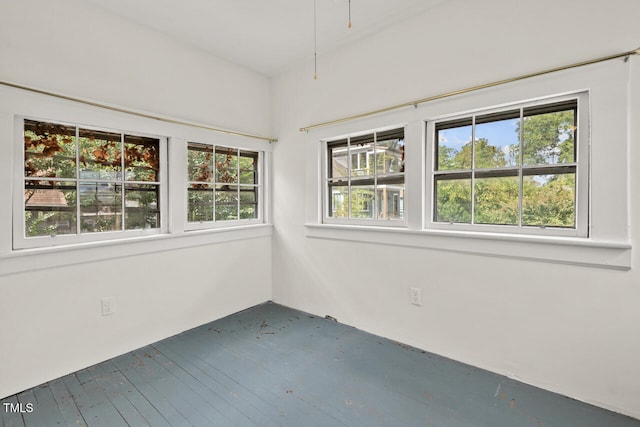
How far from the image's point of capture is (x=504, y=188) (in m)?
2.21

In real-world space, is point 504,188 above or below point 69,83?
below

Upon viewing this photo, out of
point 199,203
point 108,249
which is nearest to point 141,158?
point 199,203

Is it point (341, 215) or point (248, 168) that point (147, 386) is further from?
point (248, 168)

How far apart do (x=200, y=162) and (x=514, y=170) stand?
2.63m

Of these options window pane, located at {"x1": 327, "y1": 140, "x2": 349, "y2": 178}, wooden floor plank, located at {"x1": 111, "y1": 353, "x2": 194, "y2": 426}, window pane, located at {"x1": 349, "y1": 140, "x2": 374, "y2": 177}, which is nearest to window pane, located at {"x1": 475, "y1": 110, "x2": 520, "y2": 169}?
window pane, located at {"x1": 349, "y1": 140, "x2": 374, "y2": 177}

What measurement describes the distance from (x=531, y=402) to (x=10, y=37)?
384cm

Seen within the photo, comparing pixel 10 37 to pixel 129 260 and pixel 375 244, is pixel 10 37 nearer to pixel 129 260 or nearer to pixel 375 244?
pixel 129 260

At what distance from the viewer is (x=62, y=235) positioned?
7.37 feet

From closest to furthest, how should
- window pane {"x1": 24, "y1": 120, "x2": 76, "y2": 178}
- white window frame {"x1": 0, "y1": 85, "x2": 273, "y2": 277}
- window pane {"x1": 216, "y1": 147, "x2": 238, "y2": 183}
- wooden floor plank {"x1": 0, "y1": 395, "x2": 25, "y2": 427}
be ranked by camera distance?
wooden floor plank {"x1": 0, "y1": 395, "x2": 25, "y2": 427}, white window frame {"x1": 0, "y1": 85, "x2": 273, "y2": 277}, window pane {"x1": 24, "y1": 120, "x2": 76, "y2": 178}, window pane {"x1": 216, "y1": 147, "x2": 238, "y2": 183}

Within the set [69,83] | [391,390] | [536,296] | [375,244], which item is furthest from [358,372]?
[69,83]

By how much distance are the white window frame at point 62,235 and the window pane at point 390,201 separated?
6.14 feet

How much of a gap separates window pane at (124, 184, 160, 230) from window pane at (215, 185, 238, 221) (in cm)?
59

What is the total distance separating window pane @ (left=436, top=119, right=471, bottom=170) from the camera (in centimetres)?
237

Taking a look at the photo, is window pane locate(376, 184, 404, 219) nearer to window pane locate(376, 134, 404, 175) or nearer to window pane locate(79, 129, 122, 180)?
window pane locate(376, 134, 404, 175)
